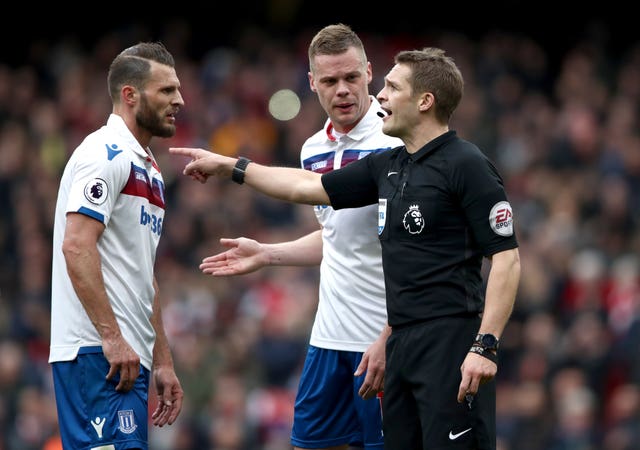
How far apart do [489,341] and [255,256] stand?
175cm

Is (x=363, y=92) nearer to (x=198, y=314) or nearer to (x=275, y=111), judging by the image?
(x=198, y=314)

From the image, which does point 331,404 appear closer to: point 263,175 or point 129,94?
point 263,175

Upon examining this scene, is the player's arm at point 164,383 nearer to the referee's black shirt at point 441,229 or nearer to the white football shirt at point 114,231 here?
the white football shirt at point 114,231

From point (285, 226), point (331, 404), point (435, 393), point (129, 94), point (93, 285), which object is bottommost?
point (331, 404)

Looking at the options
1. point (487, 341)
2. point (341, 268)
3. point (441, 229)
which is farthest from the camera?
point (341, 268)

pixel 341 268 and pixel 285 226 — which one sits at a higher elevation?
pixel 285 226

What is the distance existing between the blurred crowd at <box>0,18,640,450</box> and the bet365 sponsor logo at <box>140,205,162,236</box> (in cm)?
587

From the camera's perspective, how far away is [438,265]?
19.1 feet

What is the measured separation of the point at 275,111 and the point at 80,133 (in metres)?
2.65

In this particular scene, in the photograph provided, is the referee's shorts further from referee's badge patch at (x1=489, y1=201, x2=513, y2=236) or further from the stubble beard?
the stubble beard

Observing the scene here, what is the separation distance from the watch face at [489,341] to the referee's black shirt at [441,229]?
22 cm

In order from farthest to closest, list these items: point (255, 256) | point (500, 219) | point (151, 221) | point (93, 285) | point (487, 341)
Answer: point (255, 256), point (151, 221), point (93, 285), point (500, 219), point (487, 341)

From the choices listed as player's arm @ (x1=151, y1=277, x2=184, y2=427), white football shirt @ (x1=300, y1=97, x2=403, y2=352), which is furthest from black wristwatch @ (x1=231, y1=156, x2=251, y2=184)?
player's arm @ (x1=151, y1=277, x2=184, y2=427)

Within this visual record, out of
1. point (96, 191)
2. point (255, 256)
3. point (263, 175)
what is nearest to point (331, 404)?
point (255, 256)
